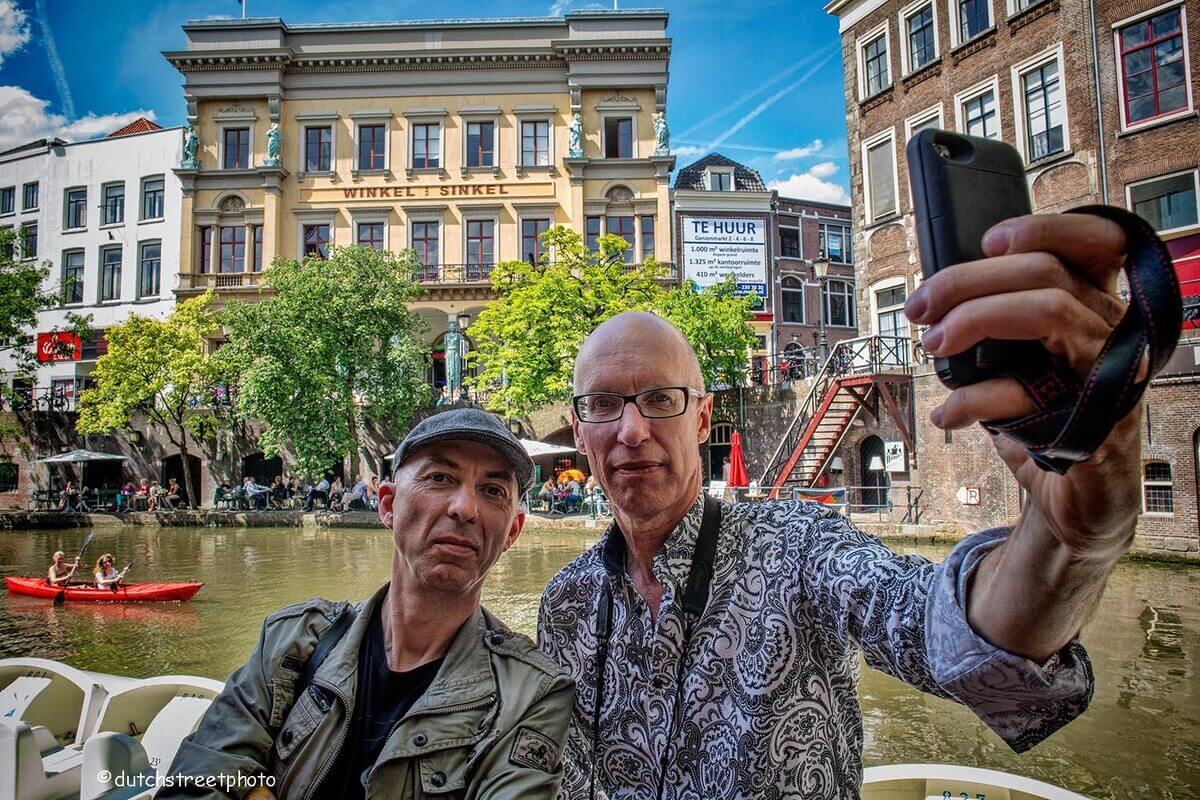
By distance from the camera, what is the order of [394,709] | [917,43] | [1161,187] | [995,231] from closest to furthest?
[995,231] < [394,709] < [1161,187] < [917,43]

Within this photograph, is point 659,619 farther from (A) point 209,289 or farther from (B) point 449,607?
(A) point 209,289

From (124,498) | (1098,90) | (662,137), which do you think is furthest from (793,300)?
(124,498)

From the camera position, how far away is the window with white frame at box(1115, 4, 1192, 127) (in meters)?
14.1

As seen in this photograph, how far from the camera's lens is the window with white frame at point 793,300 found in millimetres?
34844

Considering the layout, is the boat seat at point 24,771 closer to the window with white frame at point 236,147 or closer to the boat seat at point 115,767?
the boat seat at point 115,767

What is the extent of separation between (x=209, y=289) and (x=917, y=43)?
2797cm

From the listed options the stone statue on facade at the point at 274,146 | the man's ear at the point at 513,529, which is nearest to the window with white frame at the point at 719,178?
the stone statue on facade at the point at 274,146

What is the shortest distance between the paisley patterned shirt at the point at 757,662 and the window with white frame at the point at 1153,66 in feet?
57.7

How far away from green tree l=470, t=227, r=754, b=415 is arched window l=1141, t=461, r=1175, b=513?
12155 mm

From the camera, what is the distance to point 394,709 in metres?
2.01

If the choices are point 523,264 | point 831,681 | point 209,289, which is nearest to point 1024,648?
point 831,681

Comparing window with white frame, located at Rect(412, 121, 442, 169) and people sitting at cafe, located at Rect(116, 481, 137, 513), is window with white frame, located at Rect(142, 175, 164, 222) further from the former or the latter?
people sitting at cafe, located at Rect(116, 481, 137, 513)

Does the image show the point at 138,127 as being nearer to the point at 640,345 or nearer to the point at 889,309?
the point at 889,309

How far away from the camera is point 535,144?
32781 millimetres
